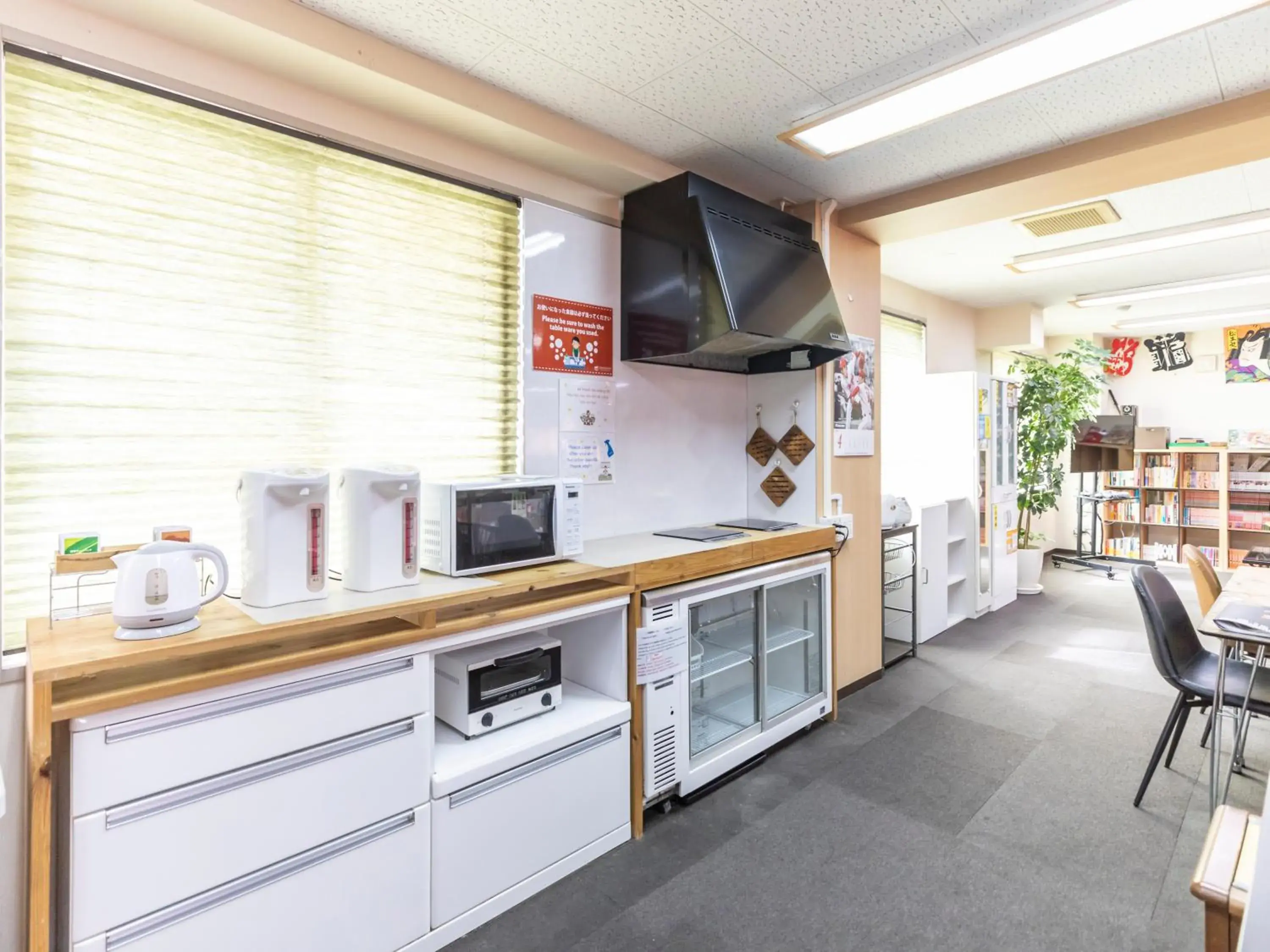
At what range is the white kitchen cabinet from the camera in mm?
4664

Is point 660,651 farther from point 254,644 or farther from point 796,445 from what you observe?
point 796,445

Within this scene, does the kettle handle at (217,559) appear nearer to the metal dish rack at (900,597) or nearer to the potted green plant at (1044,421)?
the metal dish rack at (900,597)

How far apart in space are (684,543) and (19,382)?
220 cm

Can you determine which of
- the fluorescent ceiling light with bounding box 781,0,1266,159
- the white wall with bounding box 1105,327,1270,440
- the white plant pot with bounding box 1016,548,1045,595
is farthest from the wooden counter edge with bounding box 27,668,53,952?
the white wall with bounding box 1105,327,1270,440

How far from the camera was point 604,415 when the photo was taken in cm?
298

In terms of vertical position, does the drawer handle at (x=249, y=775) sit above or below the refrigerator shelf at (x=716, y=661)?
above

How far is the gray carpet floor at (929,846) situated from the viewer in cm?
193

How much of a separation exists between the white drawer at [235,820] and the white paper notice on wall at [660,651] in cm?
81

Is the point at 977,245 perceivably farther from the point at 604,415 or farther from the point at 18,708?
the point at 18,708

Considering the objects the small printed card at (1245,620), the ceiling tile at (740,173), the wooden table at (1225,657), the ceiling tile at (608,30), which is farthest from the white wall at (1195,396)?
the ceiling tile at (608,30)

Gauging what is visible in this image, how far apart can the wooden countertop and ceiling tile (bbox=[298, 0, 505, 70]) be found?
5.64 feet

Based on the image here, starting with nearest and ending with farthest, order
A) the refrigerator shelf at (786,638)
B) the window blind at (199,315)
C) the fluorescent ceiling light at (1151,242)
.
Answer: the window blind at (199,315) < the refrigerator shelf at (786,638) < the fluorescent ceiling light at (1151,242)

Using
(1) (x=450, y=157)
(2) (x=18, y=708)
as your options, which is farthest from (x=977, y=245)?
(2) (x=18, y=708)

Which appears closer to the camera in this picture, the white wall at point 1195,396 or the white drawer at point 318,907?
the white drawer at point 318,907
